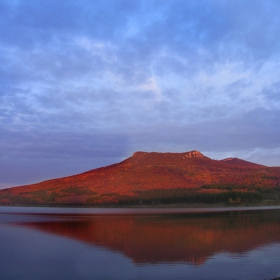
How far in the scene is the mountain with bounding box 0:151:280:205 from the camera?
115938 millimetres

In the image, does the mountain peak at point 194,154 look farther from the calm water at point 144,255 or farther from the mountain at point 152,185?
the calm water at point 144,255

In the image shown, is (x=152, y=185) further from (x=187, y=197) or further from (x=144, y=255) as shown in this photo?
(x=144, y=255)

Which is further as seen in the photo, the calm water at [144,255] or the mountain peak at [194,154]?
the mountain peak at [194,154]

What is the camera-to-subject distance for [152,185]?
125875 millimetres

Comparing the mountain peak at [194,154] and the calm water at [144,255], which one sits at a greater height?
the mountain peak at [194,154]

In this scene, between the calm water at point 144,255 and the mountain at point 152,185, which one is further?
the mountain at point 152,185

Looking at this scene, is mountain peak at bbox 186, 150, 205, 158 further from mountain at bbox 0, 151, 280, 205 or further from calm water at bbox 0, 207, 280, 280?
calm water at bbox 0, 207, 280, 280

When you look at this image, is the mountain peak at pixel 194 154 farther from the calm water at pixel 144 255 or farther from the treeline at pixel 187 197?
the calm water at pixel 144 255

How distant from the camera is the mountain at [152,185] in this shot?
116 metres

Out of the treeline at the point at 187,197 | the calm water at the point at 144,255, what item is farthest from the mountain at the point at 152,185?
the calm water at the point at 144,255

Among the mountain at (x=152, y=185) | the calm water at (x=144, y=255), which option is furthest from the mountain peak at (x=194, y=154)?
the calm water at (x=144, y=255)

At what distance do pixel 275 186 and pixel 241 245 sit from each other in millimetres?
106416

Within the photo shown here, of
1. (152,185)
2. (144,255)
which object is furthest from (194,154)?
(144,255)

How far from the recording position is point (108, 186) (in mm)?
125312
